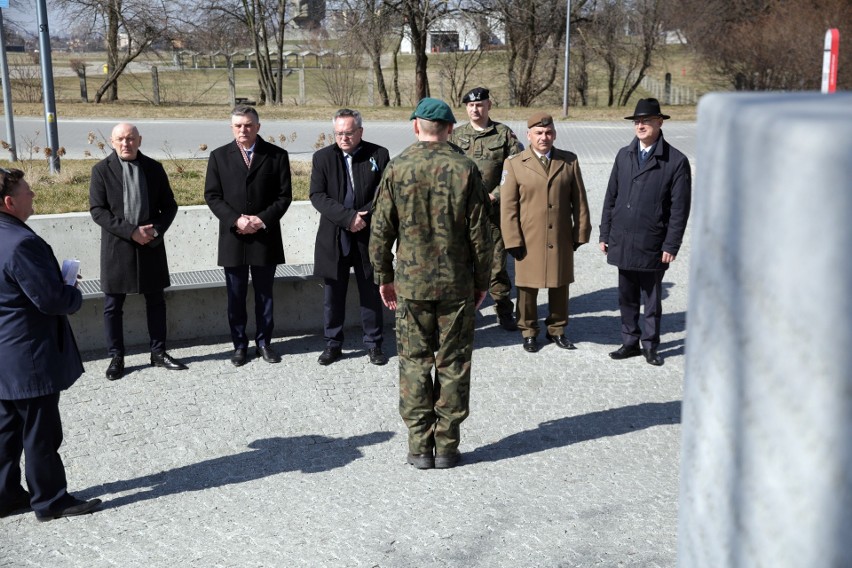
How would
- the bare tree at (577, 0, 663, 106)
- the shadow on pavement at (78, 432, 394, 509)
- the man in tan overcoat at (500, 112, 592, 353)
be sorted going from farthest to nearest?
the bare tree at (577, 0, 663, 106) < the man in tan overcoat at (500, 112, 592, 353) < the shadow on pavement at (78, 432, 394, 509)

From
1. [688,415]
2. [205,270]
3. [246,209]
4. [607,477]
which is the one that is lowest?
[607,477]

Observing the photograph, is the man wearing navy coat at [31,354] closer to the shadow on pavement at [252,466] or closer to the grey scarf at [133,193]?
the shadow on pavement at [252,466]

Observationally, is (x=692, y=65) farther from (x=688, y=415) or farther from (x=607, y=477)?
(x=688, y=415)

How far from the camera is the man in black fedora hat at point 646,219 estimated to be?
22.1 ft

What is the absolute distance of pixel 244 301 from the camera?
698cm

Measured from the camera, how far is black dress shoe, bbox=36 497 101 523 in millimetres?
4426

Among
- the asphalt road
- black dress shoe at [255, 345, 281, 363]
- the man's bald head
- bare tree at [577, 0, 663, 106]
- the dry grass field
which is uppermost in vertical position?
bare tree at [577, 0, 663, 106]

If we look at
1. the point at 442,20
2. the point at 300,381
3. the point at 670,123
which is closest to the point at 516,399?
the point at 300,381

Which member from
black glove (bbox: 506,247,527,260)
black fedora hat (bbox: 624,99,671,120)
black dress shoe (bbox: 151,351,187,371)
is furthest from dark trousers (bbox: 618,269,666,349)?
black dress shoe (bbox: 151,351,187,371)

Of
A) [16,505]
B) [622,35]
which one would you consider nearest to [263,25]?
[622,35]

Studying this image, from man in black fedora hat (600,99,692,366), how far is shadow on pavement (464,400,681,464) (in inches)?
40.4

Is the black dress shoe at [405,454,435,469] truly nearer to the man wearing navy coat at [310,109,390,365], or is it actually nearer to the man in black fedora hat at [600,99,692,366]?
the man wearing navy coat at [310,109,390,365]

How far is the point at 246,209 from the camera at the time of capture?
686 centimetres

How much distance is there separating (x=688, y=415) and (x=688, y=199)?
638 centimetres
